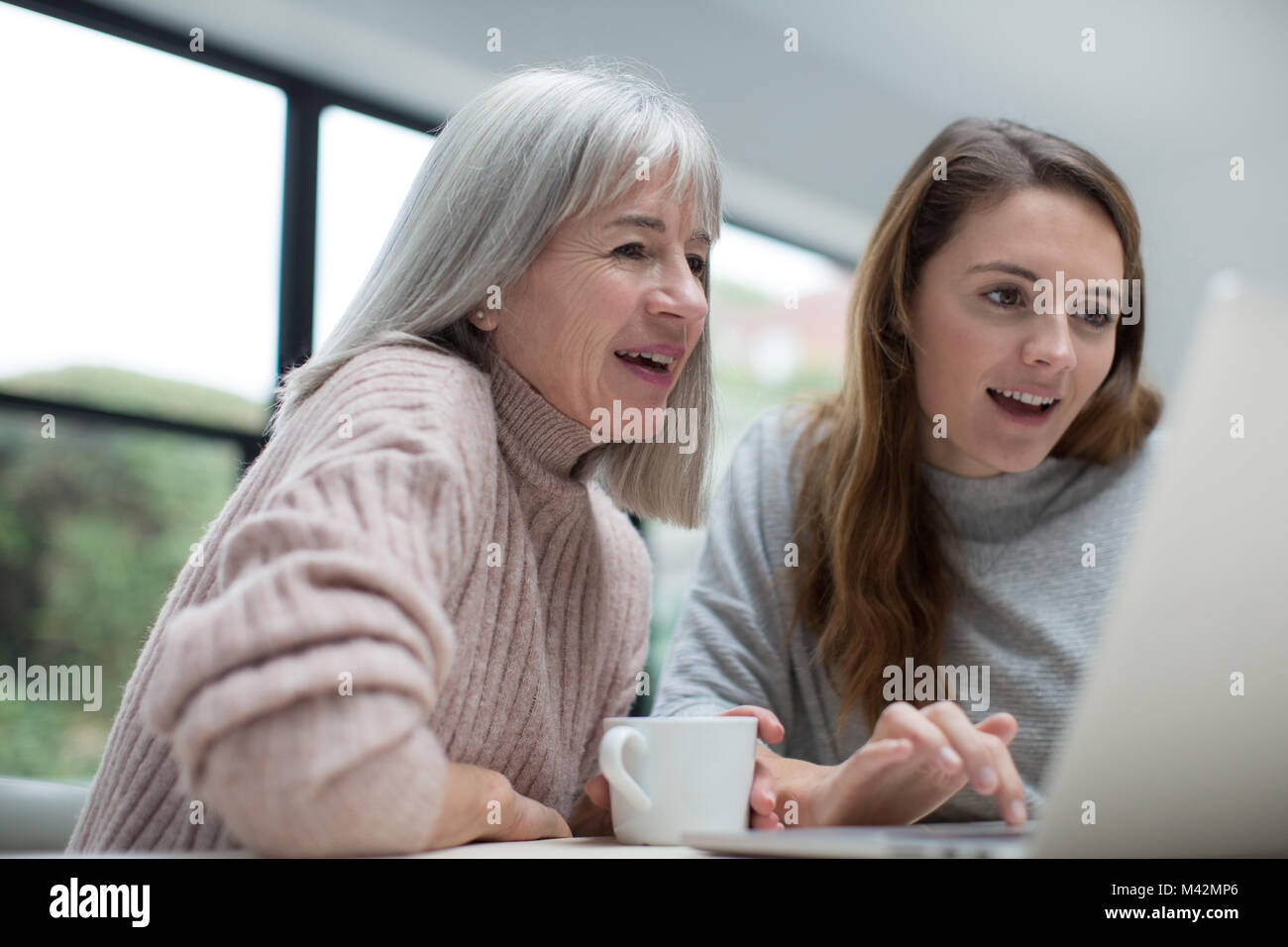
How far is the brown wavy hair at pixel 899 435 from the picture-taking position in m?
1.40

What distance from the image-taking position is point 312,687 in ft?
1.96

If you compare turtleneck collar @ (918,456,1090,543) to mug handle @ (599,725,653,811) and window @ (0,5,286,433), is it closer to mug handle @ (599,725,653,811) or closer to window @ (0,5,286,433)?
mug handle @ (599,725,653,811)

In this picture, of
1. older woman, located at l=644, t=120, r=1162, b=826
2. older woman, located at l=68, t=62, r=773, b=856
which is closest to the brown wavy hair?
older woman, located at l=644, t=120, r=1162, b=826

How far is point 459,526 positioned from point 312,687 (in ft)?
0.79

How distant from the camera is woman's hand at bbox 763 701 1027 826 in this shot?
788 millimetres

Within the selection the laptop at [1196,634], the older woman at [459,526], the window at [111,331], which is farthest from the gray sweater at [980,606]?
the window at [111,331]

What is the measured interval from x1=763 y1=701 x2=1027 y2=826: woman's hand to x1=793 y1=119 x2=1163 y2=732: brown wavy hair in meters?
0.39

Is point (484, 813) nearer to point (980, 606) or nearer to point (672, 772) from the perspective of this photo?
point (672, 772)

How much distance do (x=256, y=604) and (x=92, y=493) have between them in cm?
278

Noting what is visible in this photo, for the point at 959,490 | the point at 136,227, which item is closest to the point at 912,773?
the point at 959,490

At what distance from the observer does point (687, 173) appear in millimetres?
1112

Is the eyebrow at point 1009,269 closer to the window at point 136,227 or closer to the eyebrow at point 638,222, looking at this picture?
the eyebrow at point 638,222

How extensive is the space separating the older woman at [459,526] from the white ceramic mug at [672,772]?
12 centimetres
